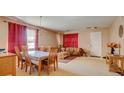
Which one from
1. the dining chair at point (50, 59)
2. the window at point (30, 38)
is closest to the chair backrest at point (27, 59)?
the window at point (30, 38)

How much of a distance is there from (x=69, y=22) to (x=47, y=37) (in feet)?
2.37

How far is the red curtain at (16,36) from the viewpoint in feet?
7.82

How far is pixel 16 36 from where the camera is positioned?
2521 mm

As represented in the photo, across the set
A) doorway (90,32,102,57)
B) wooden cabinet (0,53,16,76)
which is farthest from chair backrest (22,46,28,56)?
doorway (90,32,102,57)

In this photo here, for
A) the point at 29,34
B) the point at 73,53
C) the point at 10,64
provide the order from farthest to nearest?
the point at 73,53 → the point at 29,34 → the point at 10,64

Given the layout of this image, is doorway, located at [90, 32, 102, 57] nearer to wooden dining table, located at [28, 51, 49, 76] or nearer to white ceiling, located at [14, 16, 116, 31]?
white ceiling, located at [14, 16, 116, 31]

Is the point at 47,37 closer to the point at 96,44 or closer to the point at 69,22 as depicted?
the point at 69,22

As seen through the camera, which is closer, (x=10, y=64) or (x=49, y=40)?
(x=10, y=64)
